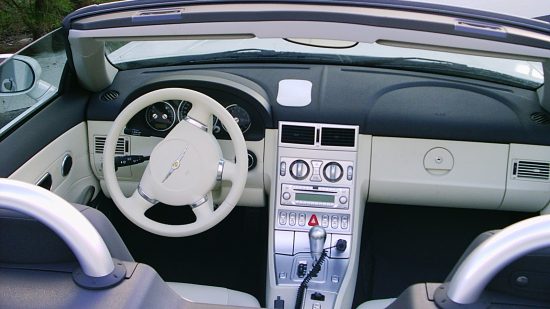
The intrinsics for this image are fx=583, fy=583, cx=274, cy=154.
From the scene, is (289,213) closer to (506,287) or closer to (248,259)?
(248,259)

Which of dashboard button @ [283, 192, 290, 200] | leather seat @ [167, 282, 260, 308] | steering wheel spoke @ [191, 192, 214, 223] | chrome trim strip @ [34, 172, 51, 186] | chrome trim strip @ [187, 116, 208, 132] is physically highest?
chrome trim strip @ [187, 116, 208, 132]

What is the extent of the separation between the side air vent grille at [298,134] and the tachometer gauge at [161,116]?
574mm

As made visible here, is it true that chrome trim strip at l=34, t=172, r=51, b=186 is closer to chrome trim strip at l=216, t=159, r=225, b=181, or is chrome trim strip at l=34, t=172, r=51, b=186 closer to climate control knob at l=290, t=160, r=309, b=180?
chrome trim strip at l=216, t=159, r=225, b=181

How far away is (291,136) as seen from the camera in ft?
9.90

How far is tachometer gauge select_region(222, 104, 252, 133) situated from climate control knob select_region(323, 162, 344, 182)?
465 mm

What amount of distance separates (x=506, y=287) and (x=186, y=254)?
2476 millimetres

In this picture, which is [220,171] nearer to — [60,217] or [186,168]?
[186,168]

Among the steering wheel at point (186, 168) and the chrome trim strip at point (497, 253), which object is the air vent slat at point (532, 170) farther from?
the chrome trim strip at point (497, 253)

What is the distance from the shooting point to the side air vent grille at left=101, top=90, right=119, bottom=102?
3.14 meters

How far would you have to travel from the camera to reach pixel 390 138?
3.04m

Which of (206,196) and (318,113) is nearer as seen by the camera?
(206,196)

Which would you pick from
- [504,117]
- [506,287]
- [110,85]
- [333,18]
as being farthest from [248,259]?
[506,287]

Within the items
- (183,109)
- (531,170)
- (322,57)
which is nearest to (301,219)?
(183,109)

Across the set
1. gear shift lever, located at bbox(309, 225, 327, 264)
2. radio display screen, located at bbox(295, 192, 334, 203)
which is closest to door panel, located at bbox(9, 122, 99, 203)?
radio display screen, located at bbox(295, 192, 334, 203)
